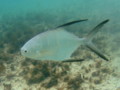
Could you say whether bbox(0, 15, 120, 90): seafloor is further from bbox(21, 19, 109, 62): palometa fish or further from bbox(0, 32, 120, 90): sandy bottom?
bbox(21, 19, 109, 62): palometa fish

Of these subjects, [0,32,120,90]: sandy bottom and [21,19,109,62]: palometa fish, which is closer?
[21,19,109,62]: palometa fish

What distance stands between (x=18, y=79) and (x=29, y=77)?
0.43 m

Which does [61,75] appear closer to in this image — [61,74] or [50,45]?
[61,74]

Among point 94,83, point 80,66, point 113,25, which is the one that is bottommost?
point 94,83

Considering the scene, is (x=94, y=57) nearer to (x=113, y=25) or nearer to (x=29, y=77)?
(x=29, y=77)

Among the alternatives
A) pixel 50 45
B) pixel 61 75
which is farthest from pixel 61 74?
pixel 50 45

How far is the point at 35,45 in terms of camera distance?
324 centimetres

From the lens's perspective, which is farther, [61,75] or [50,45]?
[61,75]

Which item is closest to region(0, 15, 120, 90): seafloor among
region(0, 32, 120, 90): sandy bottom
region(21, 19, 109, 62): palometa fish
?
region(0, 32, 120, 90): sandy bottom

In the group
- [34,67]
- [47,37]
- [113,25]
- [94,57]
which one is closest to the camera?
[47,37]

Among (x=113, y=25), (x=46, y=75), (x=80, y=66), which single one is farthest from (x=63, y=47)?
(x=113, y=25)

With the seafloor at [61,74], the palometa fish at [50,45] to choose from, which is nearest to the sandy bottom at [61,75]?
the seafloor at [61,74]

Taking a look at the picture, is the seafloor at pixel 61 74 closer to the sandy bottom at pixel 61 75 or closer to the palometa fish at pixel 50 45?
the sandy bottom at pixel 61 75

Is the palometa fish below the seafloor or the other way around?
the other way around
